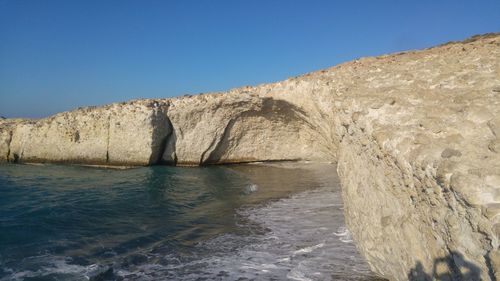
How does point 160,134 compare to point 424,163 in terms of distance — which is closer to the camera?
point 424,163

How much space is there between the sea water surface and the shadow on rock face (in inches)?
61.4

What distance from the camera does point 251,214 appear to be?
10.4 metres

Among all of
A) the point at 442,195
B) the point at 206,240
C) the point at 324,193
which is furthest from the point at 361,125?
the point at 324,193

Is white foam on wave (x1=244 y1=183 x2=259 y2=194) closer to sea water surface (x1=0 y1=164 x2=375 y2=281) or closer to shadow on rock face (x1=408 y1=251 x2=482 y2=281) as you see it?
sea water surface (x1=0 y1=164 x2=375 y2=281)

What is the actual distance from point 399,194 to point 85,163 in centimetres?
2158

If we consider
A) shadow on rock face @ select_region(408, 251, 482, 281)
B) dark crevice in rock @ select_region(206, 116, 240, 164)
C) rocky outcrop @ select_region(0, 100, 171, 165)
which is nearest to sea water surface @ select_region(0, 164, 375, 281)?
shadow on rock face @ select_region(408, 251, 482, 281)

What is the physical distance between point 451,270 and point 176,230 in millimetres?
Result: 6708

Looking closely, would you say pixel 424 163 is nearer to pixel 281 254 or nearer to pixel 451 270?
pixel 451 270

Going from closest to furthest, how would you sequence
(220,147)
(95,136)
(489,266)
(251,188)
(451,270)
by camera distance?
(489,266)
(451,270)
(251,188)
(95,136)
(220,147)

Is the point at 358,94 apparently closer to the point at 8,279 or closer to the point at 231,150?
the point at 8,279

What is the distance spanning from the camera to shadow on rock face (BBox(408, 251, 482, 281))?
3.27 metres

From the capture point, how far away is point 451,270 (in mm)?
3629

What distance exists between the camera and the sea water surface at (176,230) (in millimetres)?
6391

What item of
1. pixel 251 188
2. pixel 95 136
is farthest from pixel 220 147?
pixel 251 188
